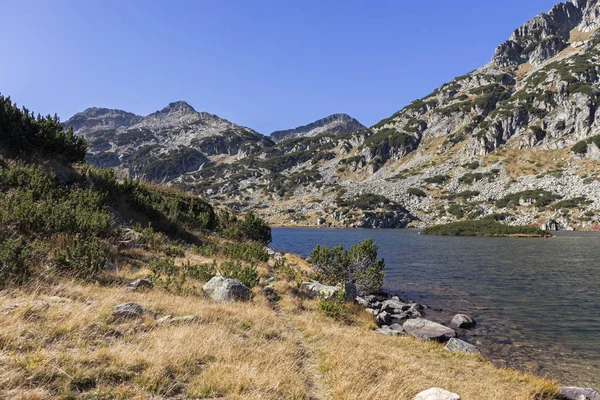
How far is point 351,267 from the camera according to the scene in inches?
786

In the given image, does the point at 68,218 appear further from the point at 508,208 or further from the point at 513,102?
the point at 513,102

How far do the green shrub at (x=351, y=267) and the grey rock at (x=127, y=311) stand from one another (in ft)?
43.0

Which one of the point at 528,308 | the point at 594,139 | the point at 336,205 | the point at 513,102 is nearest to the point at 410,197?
the point at 336,205

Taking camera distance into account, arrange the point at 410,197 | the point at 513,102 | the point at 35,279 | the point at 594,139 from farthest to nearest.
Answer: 1. the point at 513,102
2. the point at 410,197
3. the point at 594,139
4. the point at 35,279

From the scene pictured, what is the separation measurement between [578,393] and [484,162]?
132m

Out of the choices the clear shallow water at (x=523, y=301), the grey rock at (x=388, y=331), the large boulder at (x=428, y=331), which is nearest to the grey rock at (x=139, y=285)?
the grey rock at (x=388, y=331)

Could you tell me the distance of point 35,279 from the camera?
7.69 meters

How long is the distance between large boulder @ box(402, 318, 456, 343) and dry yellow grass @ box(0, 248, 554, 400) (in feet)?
6.88

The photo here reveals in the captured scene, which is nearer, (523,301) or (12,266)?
(12,266)

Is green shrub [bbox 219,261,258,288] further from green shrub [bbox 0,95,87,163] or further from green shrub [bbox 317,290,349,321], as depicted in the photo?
green shrub [bbox 0,95,87,163]

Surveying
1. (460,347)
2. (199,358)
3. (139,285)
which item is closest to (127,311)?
(199,358)

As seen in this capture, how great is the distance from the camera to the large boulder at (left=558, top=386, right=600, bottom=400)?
25.9 ft

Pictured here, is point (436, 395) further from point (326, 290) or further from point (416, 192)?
point (416, 192)

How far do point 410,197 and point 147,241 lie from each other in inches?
4463
